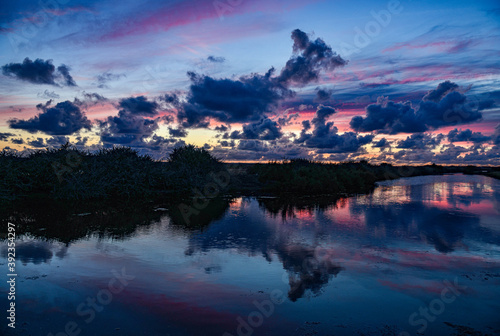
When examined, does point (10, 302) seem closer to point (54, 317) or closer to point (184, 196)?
point (54, 317)

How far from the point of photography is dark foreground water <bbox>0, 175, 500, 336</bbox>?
247 inches

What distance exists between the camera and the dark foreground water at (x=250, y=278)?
6.28 metres

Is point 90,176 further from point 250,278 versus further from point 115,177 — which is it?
point 250,278

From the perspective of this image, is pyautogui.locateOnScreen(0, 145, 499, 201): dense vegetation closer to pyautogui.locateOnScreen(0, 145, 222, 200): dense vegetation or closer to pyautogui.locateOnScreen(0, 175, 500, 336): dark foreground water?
pyautogui.locateOnScreen(0, 145, 222, 200): dense vegetation

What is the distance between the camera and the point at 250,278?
8.60 m

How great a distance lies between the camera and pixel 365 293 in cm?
772

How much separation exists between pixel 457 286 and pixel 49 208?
1962 centimetres

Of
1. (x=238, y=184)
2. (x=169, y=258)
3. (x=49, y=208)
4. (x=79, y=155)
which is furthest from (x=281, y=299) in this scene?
(x=238, y=184)

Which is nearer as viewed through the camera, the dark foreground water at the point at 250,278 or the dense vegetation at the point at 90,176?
the dark foreground water at the point at 250,278

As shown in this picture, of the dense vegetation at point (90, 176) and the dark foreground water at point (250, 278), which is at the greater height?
the dense vegetation at point (90, 176)

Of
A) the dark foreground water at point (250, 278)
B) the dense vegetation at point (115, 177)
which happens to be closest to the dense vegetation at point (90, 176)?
the dense vegetation at point (115, 177)

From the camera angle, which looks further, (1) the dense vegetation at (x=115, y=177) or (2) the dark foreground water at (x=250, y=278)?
(1) the dense vegetation at (x=115, y=177)

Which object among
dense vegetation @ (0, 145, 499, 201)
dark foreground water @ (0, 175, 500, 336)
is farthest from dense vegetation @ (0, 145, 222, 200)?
dark foreground water @ (0, 175, 500, 336)

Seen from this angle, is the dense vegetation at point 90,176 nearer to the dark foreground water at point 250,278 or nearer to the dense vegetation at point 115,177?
the dense vegetation at point 115,177
